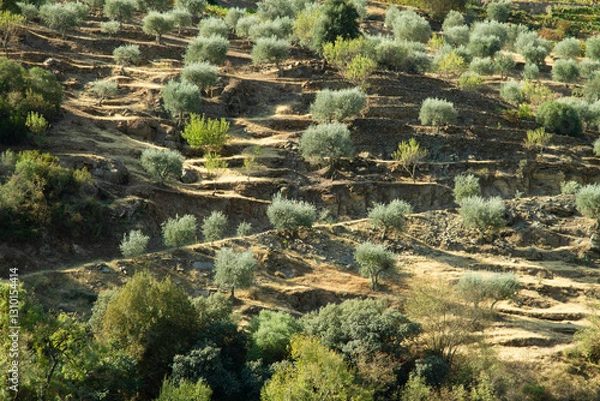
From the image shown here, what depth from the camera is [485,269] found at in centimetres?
3456

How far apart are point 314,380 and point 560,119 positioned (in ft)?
114

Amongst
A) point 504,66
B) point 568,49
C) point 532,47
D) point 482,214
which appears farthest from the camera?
point 568,49

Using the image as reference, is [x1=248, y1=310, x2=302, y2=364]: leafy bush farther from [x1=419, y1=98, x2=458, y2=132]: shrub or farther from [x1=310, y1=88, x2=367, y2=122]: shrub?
[x1=419, y1=98, x2=458, y2=132]: shrub

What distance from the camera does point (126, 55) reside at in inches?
2106

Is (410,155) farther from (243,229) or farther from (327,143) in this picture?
(243,229)

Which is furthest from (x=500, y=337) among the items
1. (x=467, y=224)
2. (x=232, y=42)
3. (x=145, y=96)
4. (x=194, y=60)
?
(x=232, y=42)

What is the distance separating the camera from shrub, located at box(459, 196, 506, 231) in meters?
36.4

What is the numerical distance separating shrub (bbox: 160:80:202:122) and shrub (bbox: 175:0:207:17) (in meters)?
25.4

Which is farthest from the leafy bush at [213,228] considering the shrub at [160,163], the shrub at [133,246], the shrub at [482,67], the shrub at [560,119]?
the shrub at [482,67]

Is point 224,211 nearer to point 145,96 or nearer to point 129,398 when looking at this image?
point 145,96

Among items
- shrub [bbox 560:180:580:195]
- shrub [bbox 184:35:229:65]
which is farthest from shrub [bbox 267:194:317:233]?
shrub [bbox 184:35:229:65]

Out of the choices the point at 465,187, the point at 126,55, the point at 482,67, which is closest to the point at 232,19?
the point at 126,55

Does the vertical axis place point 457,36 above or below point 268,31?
above

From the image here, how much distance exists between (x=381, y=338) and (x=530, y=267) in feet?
39.9
